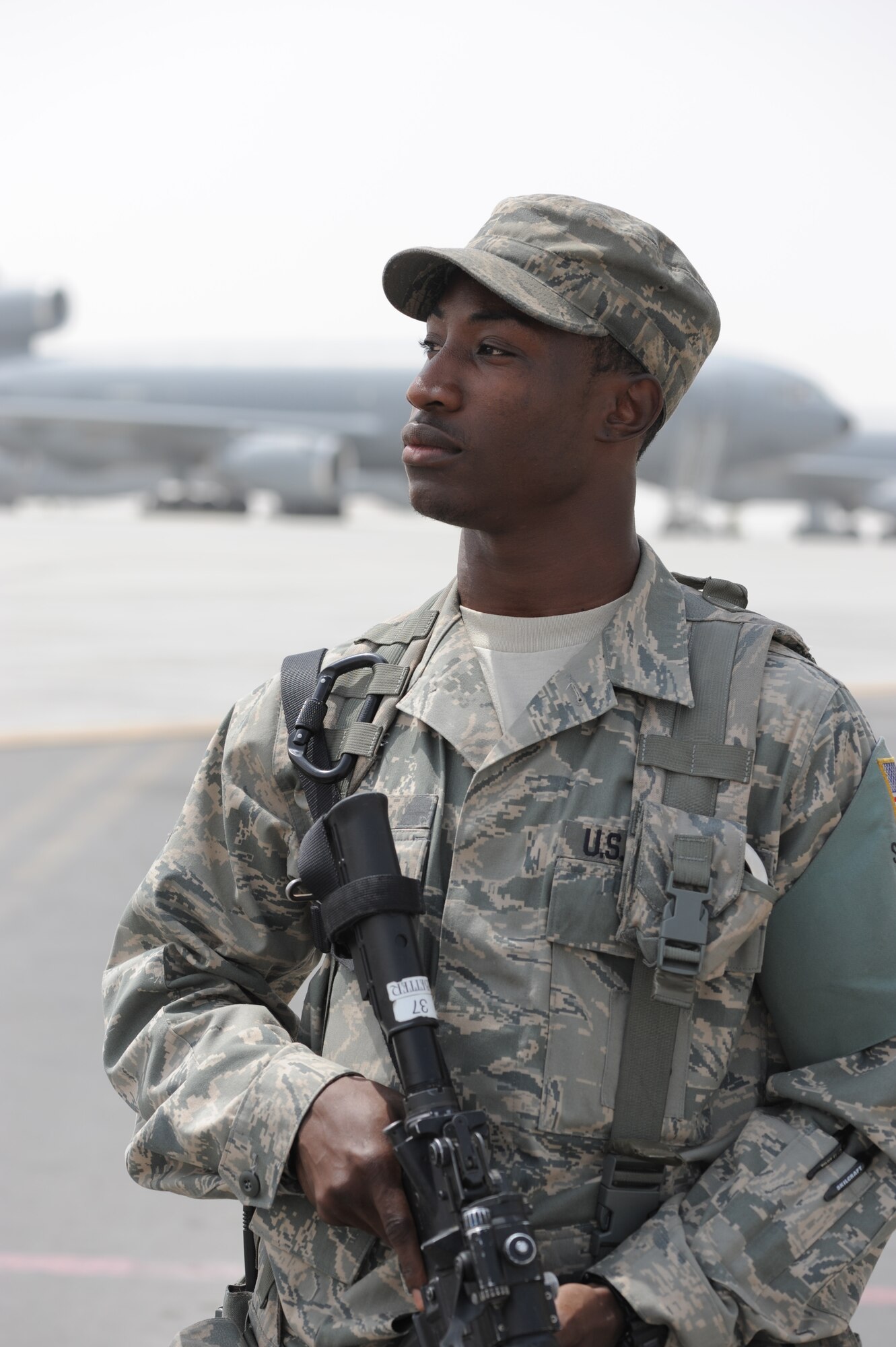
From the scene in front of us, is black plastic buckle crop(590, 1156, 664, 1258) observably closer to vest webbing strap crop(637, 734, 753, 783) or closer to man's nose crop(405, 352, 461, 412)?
vest webbing strap crop(637, 734, 753, 783)

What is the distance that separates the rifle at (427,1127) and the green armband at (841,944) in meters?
0.33

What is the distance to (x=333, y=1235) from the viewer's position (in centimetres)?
136

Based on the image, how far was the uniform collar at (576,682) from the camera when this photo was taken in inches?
55.4

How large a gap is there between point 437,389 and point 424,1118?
70cm

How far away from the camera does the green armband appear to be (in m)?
1.34

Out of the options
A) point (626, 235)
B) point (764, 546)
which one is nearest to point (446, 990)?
point (626, 235)

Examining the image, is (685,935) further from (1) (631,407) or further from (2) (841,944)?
(1) (631,407)

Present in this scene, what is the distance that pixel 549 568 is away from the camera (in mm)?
1486

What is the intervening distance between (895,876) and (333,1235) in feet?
2.15

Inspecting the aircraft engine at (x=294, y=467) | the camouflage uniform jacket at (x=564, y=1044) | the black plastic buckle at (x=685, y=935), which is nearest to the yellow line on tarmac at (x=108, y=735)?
the camouflage uniform jacket at (x=564, y=1044)

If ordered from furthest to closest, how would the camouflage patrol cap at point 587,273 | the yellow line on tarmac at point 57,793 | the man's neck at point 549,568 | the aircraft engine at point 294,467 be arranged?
the aircraft engine at point 294,467
the yellow line on tarmac at point 57,793
the man's neck at point 549,568
the camouflage patrol cap at point 587,273

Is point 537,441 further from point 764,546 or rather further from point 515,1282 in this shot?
point 764,546

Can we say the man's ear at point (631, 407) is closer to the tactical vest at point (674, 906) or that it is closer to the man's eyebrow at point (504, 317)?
the man's eyebrow at point (504, 317)

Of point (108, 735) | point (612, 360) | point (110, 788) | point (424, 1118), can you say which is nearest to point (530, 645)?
point (612, 360)
